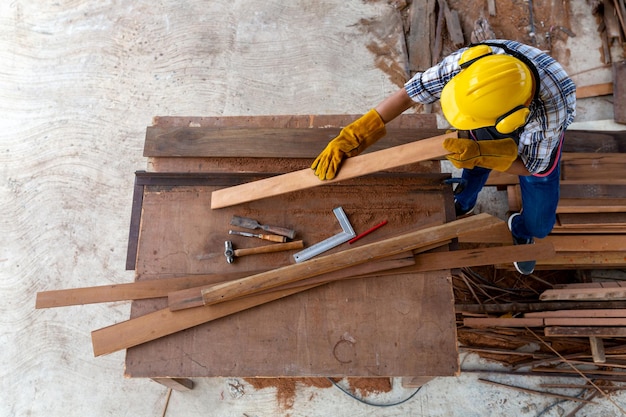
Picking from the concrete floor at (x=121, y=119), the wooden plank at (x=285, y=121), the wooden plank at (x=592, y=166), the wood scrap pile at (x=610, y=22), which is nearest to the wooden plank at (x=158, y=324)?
the wooden plank at (x=285, y=121)

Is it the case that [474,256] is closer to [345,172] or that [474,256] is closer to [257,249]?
[345,172]

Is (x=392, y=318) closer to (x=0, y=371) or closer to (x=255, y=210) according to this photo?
(x=255, y=210)

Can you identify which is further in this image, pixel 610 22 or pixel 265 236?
pixel 610 22

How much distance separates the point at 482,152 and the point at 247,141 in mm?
1501

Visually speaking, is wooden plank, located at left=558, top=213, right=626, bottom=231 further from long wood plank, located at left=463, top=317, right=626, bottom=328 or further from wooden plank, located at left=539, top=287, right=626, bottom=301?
long wood plank, located at left=463, top=317, right=626, bottom=328

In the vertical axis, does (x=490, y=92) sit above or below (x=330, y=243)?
above

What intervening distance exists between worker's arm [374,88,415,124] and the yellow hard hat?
1.40 ft

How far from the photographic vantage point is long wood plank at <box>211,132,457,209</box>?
236cm

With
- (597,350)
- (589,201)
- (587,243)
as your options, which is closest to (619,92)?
(589,201)

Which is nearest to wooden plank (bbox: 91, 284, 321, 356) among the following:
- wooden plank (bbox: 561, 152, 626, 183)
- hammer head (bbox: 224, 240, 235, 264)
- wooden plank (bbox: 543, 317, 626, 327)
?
hammer head (bbox: 224, 240, 235, 264)

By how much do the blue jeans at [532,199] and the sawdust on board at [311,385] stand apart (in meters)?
1.69

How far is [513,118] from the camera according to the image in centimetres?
200

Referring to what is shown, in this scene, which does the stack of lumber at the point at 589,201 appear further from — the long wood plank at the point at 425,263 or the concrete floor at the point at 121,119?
the long wood plank at the point at 425,263

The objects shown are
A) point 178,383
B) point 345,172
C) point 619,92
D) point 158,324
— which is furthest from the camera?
point 619,92
